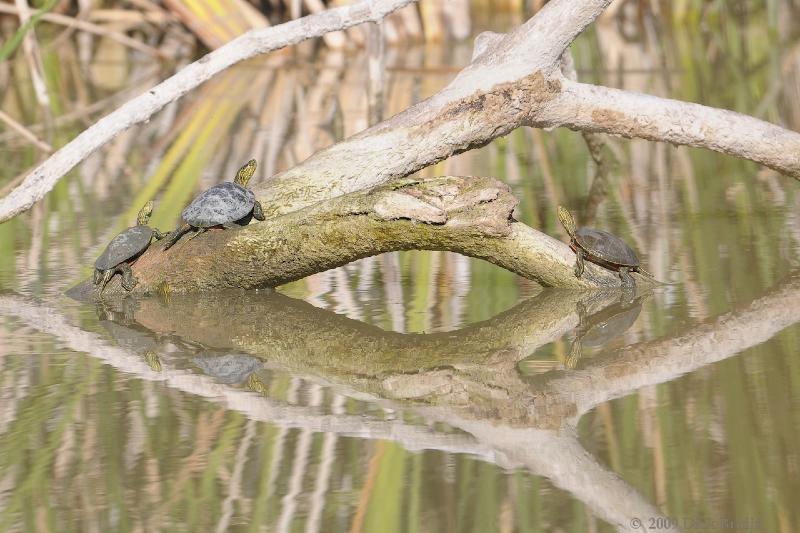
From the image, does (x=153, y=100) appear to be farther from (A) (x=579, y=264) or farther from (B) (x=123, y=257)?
(A) (x=579, y=264)

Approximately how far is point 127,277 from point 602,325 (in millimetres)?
1519

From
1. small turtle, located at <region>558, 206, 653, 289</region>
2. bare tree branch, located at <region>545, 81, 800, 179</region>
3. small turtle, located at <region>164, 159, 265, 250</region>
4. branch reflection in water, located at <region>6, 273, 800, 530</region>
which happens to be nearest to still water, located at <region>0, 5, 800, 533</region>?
branch reflection in water, located at <region>6, 273, 800, 530</region>

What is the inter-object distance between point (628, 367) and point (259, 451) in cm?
108

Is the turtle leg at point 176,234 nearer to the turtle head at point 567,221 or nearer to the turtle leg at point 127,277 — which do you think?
the turtle leg at point 127,277

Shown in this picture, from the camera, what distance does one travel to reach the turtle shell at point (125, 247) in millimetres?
4148

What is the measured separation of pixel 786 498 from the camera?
2506 mm

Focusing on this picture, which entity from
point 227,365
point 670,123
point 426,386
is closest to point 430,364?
point 426,386

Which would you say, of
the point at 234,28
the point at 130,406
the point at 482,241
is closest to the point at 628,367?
the point at 482,241

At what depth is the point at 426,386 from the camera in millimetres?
3262

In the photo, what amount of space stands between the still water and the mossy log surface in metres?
0.09

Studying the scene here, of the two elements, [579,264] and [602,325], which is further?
[579,264]

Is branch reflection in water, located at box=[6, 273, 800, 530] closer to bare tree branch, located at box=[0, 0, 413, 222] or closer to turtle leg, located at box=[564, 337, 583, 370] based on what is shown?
turtle leg, located at box=[564, 337, 583, 370]

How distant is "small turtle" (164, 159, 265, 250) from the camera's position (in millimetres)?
4055

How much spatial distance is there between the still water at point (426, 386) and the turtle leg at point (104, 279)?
2.5 inches
